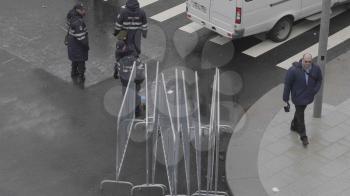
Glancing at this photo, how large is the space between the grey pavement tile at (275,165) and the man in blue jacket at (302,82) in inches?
33.2

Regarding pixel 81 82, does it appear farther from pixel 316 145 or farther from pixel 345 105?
pixel 345 105

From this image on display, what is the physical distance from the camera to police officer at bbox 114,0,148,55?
13.6 m

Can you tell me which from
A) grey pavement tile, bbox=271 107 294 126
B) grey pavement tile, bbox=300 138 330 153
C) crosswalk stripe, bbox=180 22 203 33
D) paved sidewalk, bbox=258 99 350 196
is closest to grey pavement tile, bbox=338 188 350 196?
paved sidewalk, bbox=258 99 350 196

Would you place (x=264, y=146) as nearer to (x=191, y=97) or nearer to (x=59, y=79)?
(x=191, y=97)

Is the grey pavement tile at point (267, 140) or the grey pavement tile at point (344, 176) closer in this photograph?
the grey pavement tile at point (344, 176)

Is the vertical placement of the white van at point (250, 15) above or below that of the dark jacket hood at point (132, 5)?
below

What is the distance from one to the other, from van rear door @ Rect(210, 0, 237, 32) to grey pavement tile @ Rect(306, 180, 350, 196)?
204 inches

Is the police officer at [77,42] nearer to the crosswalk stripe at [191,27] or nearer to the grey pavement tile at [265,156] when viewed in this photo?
the crosswalk stripe at [191,27]

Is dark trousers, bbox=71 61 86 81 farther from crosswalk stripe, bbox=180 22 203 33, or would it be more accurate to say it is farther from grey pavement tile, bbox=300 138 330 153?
grey pavement tile, bbox=300 138 330 153

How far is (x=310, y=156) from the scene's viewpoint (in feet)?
37.6

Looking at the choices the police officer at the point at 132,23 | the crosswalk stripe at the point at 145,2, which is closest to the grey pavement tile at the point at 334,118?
the police officer at the point at 132,23

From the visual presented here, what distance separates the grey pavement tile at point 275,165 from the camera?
11094 millimetres

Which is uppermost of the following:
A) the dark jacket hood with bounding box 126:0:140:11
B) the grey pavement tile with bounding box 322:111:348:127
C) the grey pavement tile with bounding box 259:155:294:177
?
the dark jacket hood with bounding box 126:0:140:11

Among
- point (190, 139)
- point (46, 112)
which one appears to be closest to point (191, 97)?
point (190, 139)
